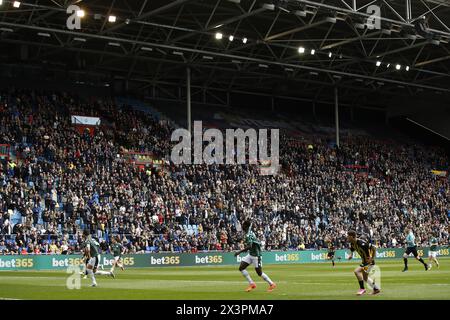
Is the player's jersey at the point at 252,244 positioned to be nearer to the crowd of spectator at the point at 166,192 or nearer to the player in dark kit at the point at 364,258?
the player in dark kit at the point at 364,258

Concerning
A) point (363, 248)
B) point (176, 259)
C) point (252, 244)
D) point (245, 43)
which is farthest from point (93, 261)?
point (245, 43)

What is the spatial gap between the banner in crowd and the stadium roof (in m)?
13.5

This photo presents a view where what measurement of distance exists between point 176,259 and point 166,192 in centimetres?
825

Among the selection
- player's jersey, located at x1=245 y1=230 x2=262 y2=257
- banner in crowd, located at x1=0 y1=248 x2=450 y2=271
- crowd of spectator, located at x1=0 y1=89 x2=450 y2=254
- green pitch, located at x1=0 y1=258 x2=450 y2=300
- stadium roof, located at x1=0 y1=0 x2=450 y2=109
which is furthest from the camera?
stadium roof, located at x1=0 y1=0 x2=450 y2=109

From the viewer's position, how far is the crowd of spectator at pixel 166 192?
48.5m

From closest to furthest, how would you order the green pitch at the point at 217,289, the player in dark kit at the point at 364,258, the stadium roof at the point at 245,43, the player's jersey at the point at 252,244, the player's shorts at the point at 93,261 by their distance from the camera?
the player in dark kit at the point at 364,258
the green pitch at the point at 217,289
the player's jersey at the point at 252,244
the player's shorts at the point at 93,261
the stadium roof at the point at 245,43

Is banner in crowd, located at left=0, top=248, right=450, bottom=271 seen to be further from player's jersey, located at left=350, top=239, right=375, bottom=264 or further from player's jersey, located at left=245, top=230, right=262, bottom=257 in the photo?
player's jersey, located at left=350, top=239, right=375, bottom=264

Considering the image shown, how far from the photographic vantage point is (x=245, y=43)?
59906 millimetres

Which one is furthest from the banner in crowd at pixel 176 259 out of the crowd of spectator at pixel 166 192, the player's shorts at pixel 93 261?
the player's shorts at pixel 93 261

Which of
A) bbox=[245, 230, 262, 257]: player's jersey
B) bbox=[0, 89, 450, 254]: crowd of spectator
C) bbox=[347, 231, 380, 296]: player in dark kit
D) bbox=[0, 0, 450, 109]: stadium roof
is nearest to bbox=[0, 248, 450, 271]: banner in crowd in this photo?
bbox=[0, 89, 450, 254]: crowd of spectator

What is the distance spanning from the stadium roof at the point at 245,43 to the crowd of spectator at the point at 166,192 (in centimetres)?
432

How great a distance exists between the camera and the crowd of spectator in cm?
4853

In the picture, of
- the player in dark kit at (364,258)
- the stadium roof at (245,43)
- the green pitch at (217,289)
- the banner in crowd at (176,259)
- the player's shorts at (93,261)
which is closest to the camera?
the player in dark kit at (364,258)

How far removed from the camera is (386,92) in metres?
79.8
